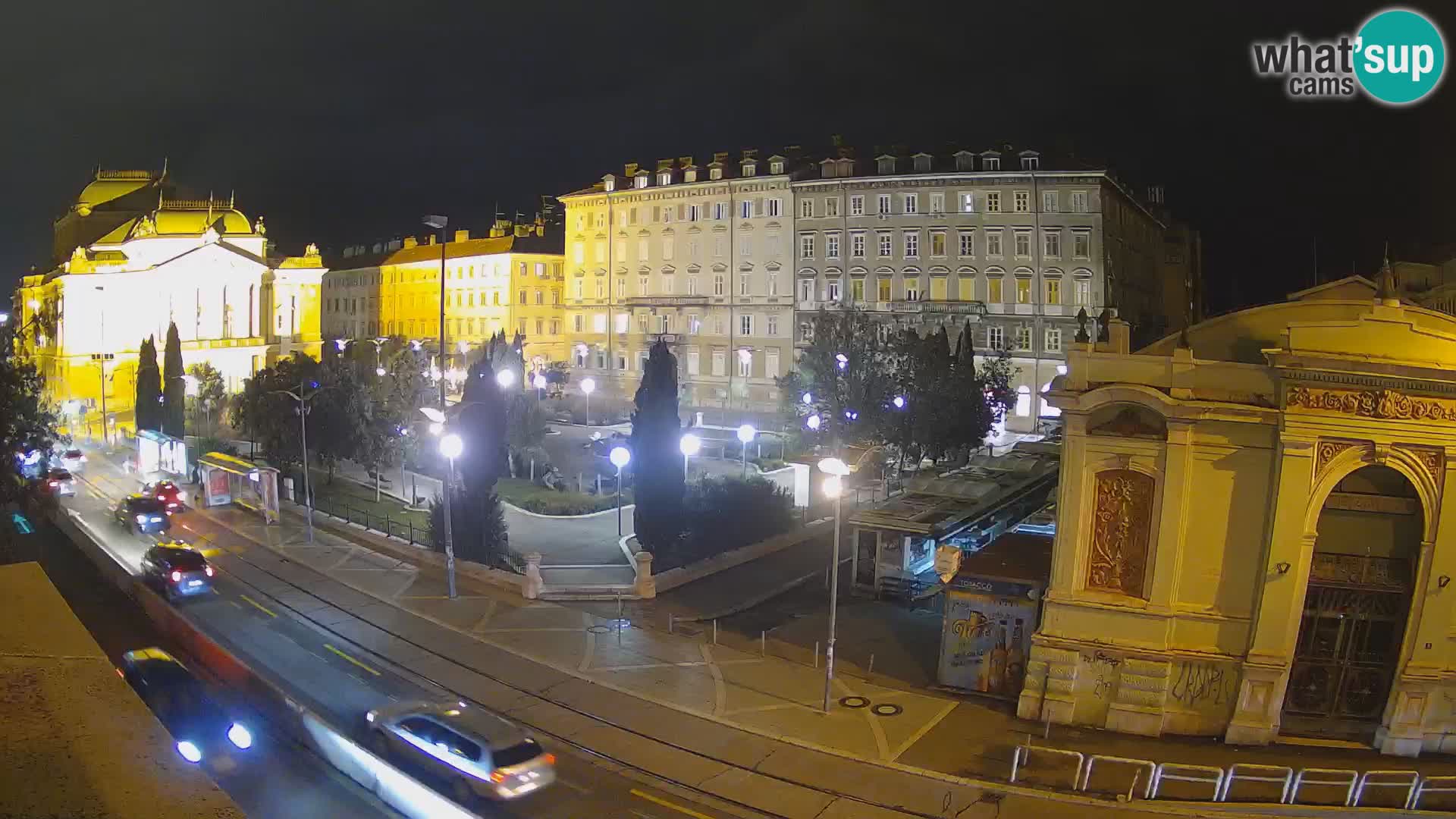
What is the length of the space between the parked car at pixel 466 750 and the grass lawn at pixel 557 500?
22300 mm

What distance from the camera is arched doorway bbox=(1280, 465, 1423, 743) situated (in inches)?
695

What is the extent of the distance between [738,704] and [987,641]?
5.19 metres

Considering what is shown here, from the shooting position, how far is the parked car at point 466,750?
1481 cm

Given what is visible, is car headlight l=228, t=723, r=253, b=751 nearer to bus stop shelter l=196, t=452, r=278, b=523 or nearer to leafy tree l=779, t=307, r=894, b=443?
bus stop shelter l=196, t=452, r=278, b=523

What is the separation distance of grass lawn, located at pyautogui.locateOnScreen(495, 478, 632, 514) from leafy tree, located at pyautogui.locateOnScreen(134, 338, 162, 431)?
25015 millimetres

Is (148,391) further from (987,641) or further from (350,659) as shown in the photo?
(987,641)

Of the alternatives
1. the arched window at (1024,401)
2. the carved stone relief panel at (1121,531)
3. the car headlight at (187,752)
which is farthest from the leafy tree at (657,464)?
the arched window at (1024,401)

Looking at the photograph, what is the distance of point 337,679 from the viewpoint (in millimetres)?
20531

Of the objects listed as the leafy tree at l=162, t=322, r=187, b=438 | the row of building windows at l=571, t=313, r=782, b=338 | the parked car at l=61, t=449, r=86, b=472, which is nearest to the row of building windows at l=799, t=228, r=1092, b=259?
the row of building windows at l=571, t=313, r=782, b=338

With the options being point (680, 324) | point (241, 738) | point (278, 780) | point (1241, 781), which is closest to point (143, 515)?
point (241, 738)

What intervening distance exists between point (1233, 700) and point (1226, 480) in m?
3.96

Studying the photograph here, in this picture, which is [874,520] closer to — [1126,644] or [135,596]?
[1126,644]

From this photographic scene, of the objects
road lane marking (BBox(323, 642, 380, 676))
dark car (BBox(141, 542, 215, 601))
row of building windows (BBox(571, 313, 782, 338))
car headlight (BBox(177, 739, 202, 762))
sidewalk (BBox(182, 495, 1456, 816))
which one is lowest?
road lane marking (BBox(323, 642, 380, 676))

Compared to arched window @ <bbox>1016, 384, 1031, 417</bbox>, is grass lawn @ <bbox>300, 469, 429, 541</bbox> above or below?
below
